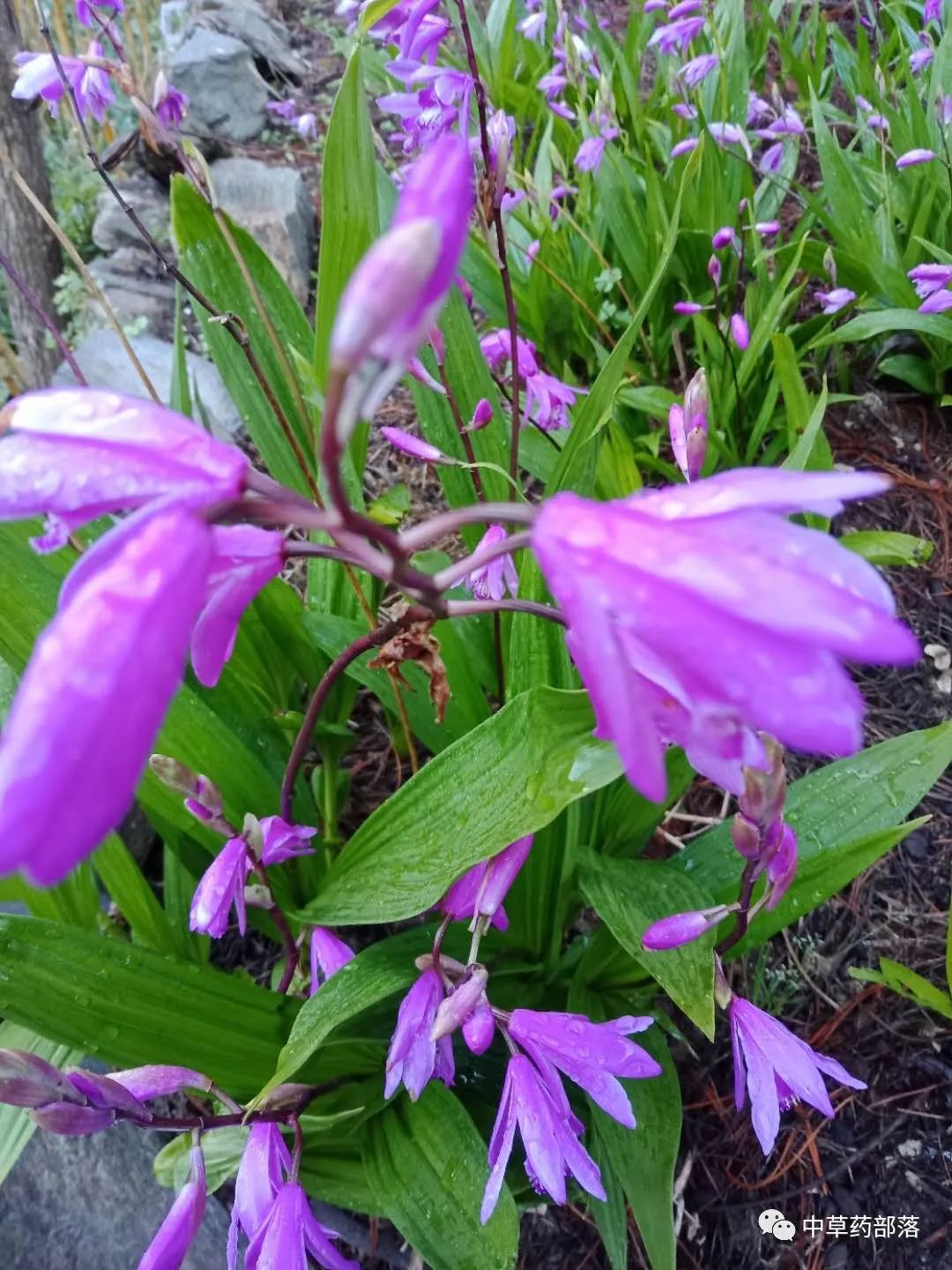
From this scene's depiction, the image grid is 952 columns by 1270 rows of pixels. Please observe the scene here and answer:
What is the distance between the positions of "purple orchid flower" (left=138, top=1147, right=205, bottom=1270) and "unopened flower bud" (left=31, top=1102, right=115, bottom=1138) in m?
0.10

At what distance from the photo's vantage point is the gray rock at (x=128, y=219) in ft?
10.4

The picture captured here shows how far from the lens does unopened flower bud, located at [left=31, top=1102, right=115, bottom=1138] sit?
0.67m

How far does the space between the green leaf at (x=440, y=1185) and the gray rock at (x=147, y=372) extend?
1.88 m

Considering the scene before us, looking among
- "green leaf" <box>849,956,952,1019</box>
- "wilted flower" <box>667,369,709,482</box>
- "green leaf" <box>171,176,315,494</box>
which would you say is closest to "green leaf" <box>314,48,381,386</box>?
"green leaf" <box>171,176,315,494</box>

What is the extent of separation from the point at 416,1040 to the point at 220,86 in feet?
13.9

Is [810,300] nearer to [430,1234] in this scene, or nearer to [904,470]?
[904,470]

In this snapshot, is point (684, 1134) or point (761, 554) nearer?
point (761, 554)

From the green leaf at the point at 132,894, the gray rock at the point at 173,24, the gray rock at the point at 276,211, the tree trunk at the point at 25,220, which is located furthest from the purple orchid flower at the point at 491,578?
the gray rock at the point at 173,24

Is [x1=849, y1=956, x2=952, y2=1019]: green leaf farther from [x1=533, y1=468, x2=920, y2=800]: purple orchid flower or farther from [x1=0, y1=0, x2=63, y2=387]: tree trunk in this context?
[x1=0, y1=0, x2=63, y2=387]: tree trunk

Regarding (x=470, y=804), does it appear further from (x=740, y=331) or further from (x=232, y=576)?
(x=740, y=331)

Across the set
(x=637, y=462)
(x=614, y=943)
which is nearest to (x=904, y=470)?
→ (x=637, y=462)

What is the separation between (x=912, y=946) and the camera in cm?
139

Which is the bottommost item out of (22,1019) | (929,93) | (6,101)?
(22,1019)

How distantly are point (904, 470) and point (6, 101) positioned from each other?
8.11 feet
